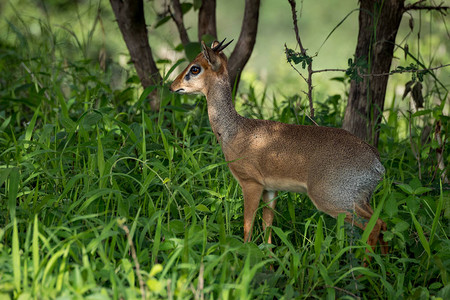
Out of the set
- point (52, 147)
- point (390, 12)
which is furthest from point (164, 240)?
point (390, 12)

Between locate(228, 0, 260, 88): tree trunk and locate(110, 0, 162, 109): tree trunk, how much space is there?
0.69 m

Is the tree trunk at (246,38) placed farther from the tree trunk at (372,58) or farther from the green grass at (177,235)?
the tree trunk at (372,58)

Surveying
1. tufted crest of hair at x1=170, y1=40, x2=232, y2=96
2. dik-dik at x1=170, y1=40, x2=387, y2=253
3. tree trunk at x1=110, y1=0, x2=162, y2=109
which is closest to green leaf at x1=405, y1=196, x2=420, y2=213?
dik-dik at x1=170, y1=40, x2=387, y2=253

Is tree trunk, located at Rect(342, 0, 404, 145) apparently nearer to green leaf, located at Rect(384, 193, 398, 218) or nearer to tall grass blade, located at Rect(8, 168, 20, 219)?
green leaf, located at Rect(384, 193, 398, 218)

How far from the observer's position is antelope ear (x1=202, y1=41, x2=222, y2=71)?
12.7 feet

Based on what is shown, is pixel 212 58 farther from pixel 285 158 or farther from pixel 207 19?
pixel 207 19

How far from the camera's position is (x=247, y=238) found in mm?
3641

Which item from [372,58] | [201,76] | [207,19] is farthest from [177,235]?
[207,19]

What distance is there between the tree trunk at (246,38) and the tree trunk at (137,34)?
0.69 meters

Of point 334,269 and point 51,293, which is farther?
point 334,269

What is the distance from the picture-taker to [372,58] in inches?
194

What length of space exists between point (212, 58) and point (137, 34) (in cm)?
186

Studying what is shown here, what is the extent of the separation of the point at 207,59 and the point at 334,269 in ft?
5.05

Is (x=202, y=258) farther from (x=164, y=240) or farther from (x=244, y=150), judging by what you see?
(x=244, y=150)
